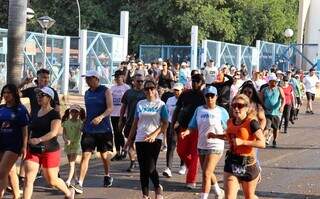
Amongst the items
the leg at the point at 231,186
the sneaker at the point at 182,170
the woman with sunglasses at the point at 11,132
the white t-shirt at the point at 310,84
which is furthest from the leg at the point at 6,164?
the white t-shirt at the point at 310,84

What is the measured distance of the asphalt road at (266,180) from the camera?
9.85m

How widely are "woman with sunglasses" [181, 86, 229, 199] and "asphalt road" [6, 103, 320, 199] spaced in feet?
3.01

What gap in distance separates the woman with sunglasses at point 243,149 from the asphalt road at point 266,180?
8.18 ft

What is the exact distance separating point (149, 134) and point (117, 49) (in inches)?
777

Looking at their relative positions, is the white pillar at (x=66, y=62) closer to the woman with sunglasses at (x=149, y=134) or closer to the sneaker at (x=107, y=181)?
the sneaker at (x=107, y=181)

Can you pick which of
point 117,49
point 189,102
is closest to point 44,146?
point 189,102

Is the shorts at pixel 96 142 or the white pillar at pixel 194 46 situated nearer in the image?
the shorts at pixel 96 142

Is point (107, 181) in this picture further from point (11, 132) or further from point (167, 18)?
point (167, 18)

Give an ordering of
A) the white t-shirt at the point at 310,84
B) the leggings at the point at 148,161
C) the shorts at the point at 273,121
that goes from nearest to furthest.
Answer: the leggings at the point at 148,161
the shorts at the point at 273,121
the white t-shirt at the point at 310,84

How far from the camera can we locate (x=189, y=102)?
10.4m

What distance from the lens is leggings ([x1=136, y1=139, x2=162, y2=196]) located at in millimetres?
8680

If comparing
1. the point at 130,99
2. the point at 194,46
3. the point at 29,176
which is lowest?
the point at 29,176

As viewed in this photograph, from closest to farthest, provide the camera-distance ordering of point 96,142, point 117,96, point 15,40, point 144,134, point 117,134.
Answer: point 144,134 < point 96,142 < point 15,40 < point 117,96 < point 117,134

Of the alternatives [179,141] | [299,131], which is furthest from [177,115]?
[299,131]
